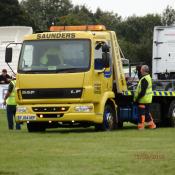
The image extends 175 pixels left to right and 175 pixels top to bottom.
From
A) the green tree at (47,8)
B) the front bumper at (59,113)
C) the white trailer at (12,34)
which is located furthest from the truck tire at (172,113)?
the green tree at (47,8)

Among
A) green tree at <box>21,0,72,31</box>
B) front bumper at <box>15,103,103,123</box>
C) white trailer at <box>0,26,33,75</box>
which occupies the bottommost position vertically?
green tree at <box>21,0,72,31</box>

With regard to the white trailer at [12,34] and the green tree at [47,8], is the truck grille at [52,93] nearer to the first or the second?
the white trailer at [12,34]

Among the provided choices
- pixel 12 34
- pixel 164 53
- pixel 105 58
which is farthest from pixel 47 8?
pixel 105 58

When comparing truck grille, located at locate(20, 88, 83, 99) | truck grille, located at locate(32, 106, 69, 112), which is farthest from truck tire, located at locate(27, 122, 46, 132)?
truck grille, located at locate(20, 88, 83, 99)

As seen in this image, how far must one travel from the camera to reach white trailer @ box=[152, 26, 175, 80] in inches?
1490

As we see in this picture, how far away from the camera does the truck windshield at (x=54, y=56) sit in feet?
69.9

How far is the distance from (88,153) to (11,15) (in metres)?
77.1

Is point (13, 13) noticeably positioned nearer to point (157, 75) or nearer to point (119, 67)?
point (157, 75)

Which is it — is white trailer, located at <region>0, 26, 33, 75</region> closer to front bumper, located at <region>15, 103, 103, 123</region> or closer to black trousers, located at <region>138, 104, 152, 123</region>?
black trousers, located at <region>138, 104, 152, 123</region>

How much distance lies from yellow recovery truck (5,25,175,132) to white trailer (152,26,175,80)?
1572 cm

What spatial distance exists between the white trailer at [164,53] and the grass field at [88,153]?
1673 centimetres

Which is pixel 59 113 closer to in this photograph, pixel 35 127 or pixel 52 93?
pixel 52 93

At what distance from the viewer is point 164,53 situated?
125 ft

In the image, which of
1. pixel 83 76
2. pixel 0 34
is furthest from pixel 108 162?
pixel 0 34
